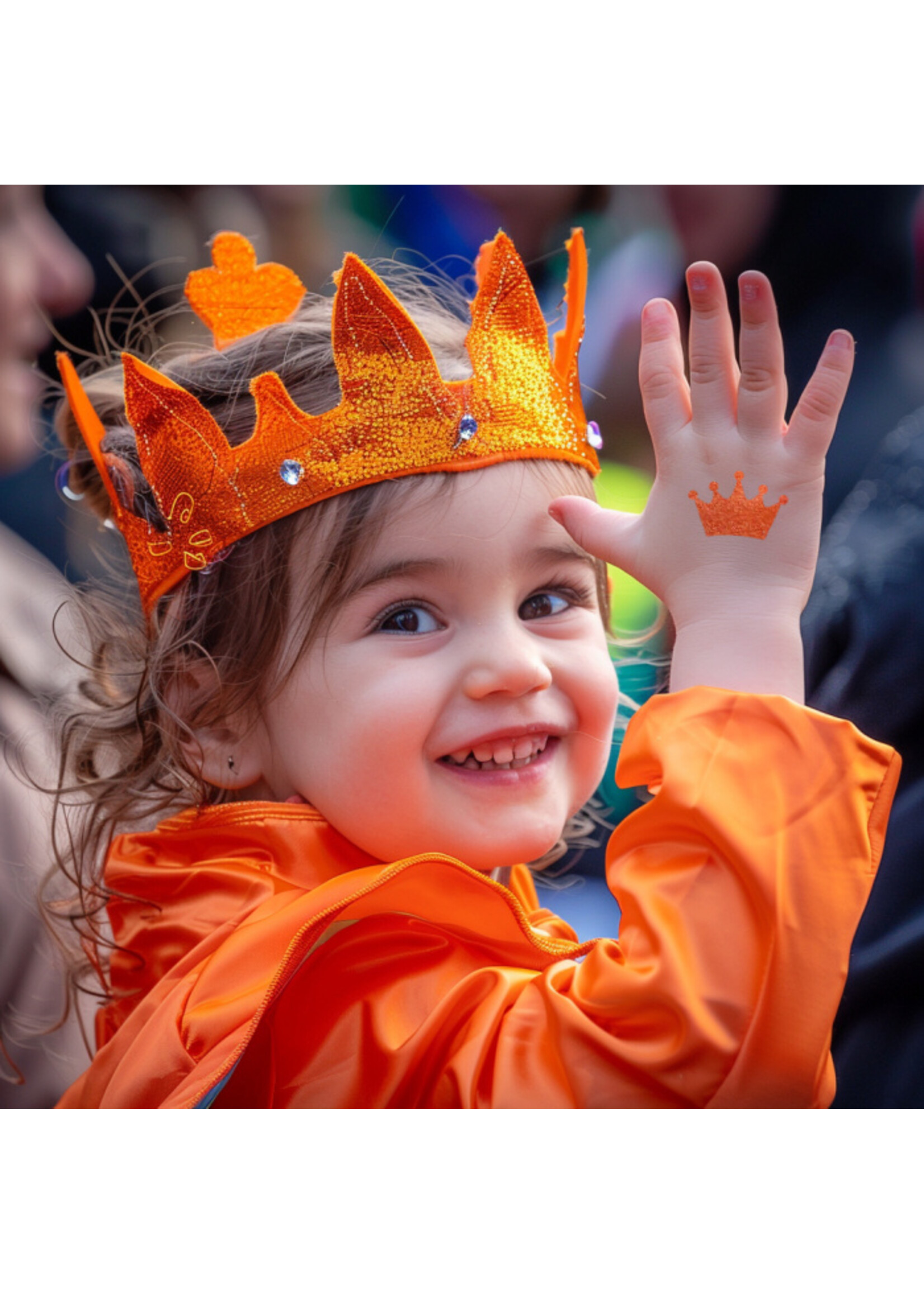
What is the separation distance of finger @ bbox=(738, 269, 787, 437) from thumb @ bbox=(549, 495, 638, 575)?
12 cm

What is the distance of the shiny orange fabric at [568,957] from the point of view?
2.66 ft

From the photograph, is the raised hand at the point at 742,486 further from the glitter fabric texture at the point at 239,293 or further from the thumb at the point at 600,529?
the glitter fabric texture at the point at 239,293

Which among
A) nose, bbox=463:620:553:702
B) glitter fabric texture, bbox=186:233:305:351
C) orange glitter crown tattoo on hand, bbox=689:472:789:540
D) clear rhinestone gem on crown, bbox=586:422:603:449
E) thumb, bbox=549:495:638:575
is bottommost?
nose, bbox=463:620:553:702

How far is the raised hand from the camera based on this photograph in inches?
33.8

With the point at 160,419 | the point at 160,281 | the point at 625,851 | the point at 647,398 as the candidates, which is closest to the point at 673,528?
the point at 647,398

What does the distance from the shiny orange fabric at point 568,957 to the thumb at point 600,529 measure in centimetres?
13

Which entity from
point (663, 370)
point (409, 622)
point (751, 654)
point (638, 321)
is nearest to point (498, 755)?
point (409, 622)

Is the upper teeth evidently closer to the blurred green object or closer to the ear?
the ear

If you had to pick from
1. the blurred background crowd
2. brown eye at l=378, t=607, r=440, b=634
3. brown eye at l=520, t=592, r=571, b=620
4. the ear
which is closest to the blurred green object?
the blurred background crowd

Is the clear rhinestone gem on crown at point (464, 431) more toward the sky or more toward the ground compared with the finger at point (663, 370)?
more toward the ground

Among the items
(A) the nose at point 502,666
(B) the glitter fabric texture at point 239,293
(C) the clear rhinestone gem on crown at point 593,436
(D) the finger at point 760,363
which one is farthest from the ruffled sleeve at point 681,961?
(B) the glitter fabric texture at point 239,293

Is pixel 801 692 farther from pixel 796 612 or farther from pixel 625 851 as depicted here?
pixel 625 851

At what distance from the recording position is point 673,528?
896 millimetres

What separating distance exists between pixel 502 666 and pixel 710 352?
0.97 feet
